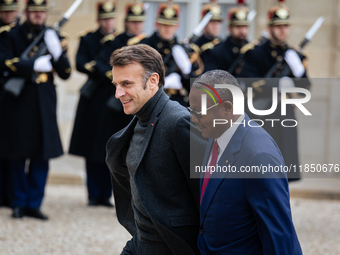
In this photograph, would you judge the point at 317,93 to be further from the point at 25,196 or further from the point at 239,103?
the point at 239,103

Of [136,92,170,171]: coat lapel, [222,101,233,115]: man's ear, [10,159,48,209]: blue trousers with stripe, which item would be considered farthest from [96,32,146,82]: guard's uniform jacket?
[222,101,233,115]: man's ear

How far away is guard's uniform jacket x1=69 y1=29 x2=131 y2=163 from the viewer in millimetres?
6164

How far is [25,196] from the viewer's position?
5.60m

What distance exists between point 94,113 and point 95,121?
0.30ft

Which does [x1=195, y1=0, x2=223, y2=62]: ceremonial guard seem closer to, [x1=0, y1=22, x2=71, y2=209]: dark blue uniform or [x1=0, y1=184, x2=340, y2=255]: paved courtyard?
[x1=0, y1=22, x2=71, y2=209]: dark blue uniform

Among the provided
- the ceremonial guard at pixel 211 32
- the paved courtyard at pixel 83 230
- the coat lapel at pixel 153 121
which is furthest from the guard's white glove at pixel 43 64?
the coat lapel at pixel 153 121

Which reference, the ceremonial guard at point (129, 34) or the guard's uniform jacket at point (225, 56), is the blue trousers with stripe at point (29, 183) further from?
the guard's uniform jacket at point (225, 56)

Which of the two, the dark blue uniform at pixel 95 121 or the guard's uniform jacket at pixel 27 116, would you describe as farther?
the dark blue uniform at pixel 95 121

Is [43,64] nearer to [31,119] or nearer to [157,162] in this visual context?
[31,119]

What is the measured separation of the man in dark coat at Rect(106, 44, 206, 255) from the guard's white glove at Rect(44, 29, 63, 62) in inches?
129

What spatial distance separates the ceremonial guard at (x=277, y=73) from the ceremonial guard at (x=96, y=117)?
4.86 ft

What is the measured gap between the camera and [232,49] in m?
6.57

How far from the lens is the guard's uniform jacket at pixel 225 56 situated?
6.48 metres

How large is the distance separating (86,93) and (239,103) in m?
4.19
